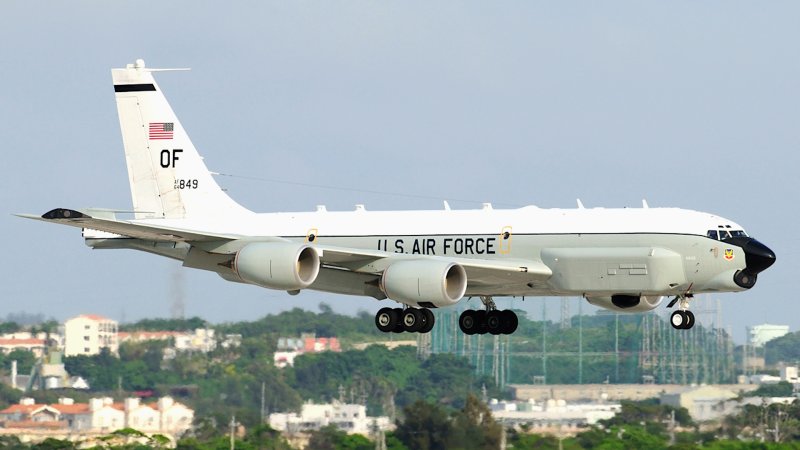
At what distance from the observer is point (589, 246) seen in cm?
4822

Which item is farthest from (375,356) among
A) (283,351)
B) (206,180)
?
(206,180)

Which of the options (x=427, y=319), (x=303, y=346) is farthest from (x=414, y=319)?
(x=303, y=346)

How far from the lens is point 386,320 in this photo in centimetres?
5059

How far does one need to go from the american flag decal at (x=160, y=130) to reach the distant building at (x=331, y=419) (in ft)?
33.0

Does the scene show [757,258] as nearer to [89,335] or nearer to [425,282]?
[425,282]

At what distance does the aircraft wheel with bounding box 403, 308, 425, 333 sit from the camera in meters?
50.2

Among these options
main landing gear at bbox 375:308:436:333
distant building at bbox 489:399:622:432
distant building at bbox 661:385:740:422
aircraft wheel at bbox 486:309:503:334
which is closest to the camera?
main landing gear at bbox 375:308:436:333

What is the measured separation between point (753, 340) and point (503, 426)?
24667 mm

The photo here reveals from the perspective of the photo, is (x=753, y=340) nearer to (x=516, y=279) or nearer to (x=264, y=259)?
(x=516, y=279)

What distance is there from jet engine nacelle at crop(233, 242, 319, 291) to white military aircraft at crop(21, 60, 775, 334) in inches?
1.1

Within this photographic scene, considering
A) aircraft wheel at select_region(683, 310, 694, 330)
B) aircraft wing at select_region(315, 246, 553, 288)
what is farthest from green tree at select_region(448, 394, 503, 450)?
aircraft wheel at select_region(683, 310, 694, 330)

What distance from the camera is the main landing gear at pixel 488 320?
173ft

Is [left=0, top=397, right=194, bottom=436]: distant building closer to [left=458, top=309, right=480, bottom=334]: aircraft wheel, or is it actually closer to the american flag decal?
the american flag decal

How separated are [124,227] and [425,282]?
8.39 metres
